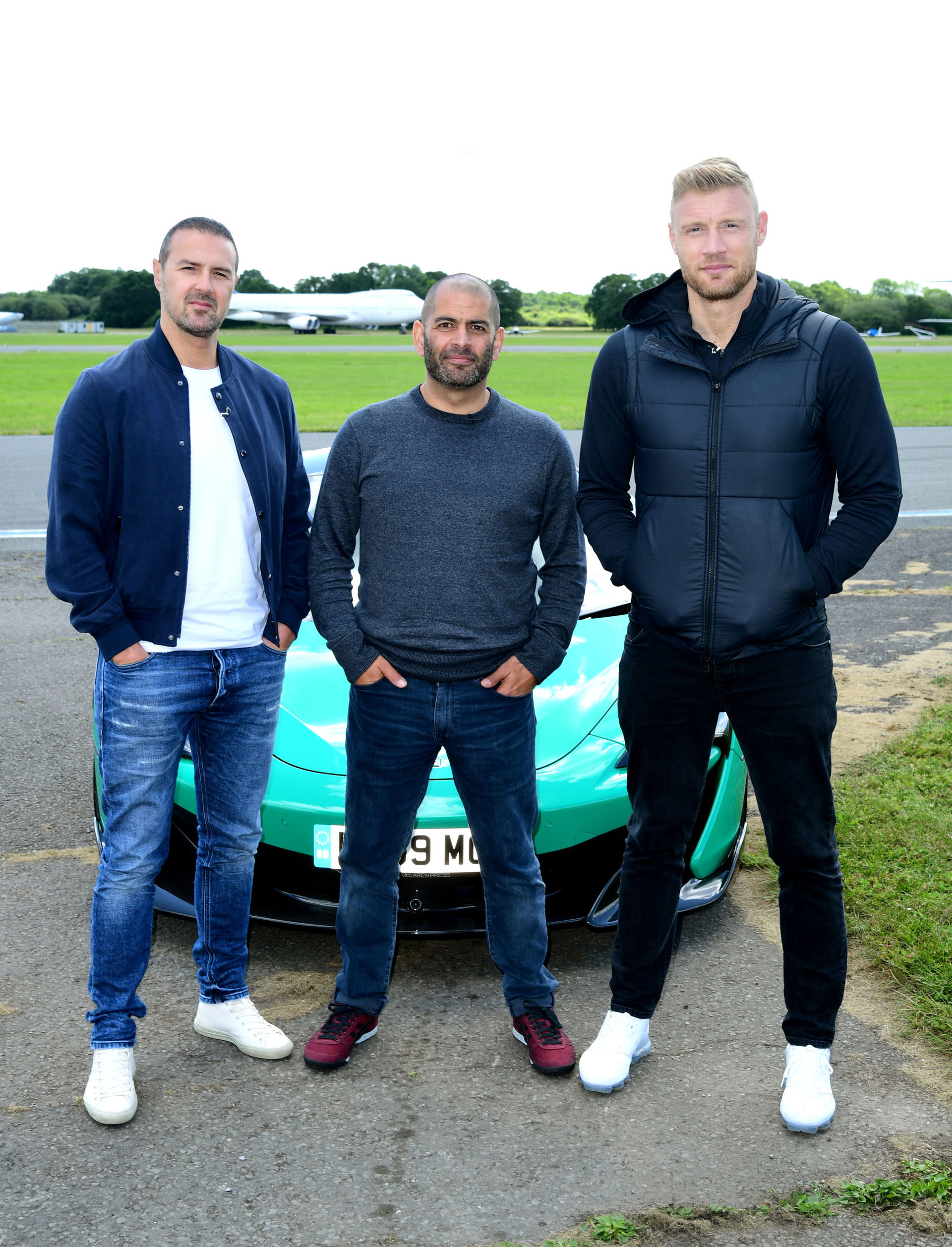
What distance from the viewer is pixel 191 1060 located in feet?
9.25

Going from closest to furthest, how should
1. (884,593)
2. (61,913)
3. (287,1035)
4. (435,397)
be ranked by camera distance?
(435,397) < (287,1035) < (61,913) < (884,593)

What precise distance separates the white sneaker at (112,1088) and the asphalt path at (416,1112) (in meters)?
0.03

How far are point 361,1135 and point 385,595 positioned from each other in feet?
3.85

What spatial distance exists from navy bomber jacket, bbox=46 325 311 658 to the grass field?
31.5ft

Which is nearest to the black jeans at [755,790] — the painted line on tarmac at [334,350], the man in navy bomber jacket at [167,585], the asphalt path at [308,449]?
the man in navy bomber jacket at [167,585]

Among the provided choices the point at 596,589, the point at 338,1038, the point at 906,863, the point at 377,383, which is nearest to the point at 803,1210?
the point at 338,1038

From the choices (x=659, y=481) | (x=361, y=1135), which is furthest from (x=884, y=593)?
(x=361, y=1135)

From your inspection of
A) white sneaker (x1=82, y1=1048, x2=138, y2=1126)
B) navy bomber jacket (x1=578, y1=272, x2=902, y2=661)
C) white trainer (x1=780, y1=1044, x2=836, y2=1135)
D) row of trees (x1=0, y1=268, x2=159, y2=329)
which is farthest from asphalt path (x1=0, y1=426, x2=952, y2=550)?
row of trees (x1=0, y1=268, x2=159, y2=329)

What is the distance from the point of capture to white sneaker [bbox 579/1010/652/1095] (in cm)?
268

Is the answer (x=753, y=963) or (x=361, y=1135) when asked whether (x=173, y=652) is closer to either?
(x=361, y=1135)

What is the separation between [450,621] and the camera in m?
2.69

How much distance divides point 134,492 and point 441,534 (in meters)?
0.68

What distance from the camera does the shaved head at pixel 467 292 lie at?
268 cm

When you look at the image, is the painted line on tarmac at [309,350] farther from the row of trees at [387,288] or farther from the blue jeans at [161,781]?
the blue jeans at [161,781]
